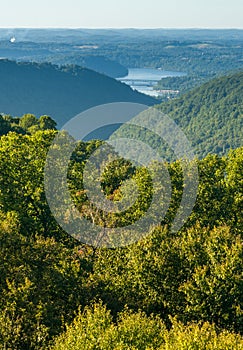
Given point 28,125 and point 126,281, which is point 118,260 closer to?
point 126,281

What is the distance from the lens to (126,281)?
121 ft

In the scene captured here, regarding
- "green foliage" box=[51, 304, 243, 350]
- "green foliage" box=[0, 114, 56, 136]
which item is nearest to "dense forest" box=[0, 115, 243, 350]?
"green foliage" box=[51, 304, 243, 350]

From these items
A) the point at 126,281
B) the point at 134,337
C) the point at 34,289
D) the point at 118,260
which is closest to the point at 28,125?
the point at 118,260

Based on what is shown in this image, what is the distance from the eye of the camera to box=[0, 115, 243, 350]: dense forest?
95.8 feet

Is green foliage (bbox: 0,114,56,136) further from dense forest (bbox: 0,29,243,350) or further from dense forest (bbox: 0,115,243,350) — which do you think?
dense forest (bbox: 0,115,243,350)

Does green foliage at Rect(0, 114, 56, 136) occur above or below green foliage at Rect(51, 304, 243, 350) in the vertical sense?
above

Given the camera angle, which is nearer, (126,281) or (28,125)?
(126,281)

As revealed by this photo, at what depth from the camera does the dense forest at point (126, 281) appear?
2919cm

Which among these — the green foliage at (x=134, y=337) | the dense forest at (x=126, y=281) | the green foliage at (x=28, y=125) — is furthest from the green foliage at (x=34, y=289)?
the green foliage at (x=28, y=125)

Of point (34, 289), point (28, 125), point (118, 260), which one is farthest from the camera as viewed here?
point (28, 125)

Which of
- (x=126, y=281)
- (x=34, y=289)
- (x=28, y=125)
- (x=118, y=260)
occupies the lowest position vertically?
(x=126, y=281)

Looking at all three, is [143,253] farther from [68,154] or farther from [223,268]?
[68,154]

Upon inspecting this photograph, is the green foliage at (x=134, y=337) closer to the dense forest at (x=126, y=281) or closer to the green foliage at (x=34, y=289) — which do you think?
the dense forest at (x=126, y=281)

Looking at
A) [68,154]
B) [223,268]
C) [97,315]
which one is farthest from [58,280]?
[68,154]
